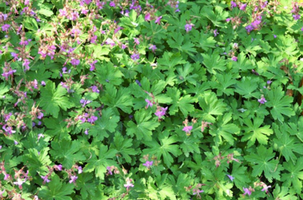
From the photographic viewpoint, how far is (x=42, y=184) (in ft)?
9.21

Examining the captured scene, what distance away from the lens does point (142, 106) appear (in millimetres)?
3266

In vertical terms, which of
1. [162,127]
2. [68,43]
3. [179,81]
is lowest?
[162,127]

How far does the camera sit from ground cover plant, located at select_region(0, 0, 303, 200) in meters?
2.91

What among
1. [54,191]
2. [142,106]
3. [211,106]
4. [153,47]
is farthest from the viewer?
[153,47]

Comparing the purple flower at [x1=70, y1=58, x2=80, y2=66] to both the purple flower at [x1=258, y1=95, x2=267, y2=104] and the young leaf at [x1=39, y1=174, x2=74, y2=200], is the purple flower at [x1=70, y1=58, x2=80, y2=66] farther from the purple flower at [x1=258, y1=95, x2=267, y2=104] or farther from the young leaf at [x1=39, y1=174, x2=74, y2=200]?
the purple flower at [x1=258, y1=95, x2=267, y2=104]

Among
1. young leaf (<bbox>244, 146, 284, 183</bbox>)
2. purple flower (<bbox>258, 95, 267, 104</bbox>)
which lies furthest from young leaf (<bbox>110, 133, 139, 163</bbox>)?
purple flower (<bbox>258, 95, 267, 104</bbox>)

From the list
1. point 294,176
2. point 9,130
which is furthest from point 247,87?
point 9,130

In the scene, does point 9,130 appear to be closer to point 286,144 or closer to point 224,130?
point 224,130

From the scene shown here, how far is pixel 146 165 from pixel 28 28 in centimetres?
192

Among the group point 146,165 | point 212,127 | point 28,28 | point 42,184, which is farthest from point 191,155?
point 28,28

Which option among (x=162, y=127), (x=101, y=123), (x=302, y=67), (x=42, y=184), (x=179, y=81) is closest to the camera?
(x=42, y=184)

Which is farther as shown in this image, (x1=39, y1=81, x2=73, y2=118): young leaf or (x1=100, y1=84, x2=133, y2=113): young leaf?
(x1=100, y1=84, x2=133, y2=113): young leaf

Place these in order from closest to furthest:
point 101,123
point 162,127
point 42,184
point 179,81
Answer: point 42,184 → point 101,123 → point 162,127 → point 179,81

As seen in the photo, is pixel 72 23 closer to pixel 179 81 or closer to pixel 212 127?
pixel 179 81
